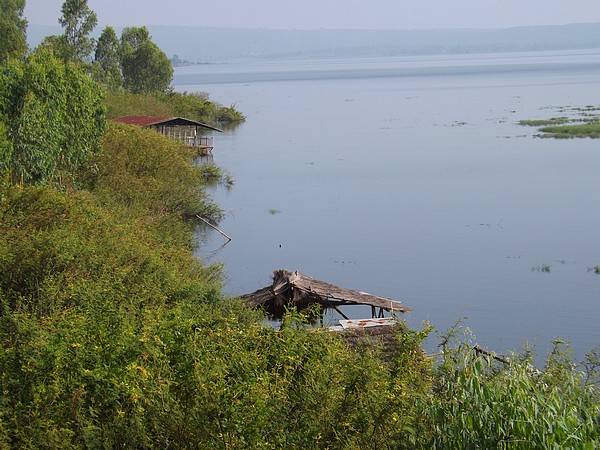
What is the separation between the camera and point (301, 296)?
84.4 feet

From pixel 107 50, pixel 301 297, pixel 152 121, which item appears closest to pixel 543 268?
pixel 301 297

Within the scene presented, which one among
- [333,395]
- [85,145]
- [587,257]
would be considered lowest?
[587,257]

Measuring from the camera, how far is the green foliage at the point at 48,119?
29.3 meters

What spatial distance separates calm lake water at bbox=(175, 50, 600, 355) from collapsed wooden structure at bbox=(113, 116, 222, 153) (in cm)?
304

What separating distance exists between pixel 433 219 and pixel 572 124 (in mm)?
39159

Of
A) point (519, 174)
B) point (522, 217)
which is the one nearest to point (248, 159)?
point (519, 174)

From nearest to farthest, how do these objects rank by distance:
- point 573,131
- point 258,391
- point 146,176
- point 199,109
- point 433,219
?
1. point 258,391
2. point 146,176
3. point 433,219
4. point 573,131
5. point 199,109

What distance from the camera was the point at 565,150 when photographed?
68250mm

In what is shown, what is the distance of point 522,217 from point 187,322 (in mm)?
36404

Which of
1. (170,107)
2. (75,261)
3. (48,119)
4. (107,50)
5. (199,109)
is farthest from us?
(107,50)

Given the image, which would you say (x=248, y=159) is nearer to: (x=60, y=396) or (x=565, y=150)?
(x=565, y=150)

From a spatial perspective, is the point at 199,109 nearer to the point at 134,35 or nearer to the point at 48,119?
the point at 134,35

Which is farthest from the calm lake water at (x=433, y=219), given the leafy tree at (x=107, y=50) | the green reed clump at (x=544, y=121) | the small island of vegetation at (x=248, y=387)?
the leafy tree at (x=107, y=50)

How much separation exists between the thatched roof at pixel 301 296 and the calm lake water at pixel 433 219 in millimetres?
4480
